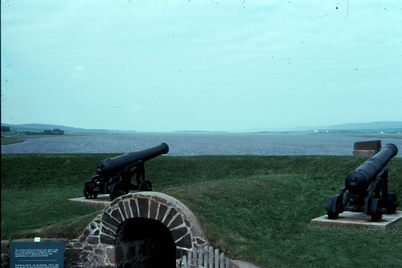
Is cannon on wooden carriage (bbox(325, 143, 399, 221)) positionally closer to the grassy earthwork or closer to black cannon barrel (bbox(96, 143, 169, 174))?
the grassy earthwork

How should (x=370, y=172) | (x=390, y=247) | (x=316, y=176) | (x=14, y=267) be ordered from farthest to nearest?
(x=316, y=176), (x=370, y=172), (x=390, y=247), (x=14, y=267)

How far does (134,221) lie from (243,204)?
3725mm

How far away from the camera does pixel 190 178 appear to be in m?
23.4

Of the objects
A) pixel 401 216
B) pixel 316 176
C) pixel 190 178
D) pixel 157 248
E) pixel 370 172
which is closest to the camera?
pixel 157 248

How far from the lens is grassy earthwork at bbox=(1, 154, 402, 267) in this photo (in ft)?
34.4

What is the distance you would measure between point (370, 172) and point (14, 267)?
8835mm

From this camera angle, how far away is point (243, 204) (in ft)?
45.4

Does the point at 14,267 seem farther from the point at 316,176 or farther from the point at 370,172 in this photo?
the point at 316,176

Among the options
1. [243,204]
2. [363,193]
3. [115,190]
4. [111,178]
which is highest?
[363,193]

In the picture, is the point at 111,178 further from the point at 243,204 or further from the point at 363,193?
the point at 363,193

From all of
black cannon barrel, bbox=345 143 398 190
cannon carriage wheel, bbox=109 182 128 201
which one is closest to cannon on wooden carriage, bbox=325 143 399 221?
black cannon barrel, bbox=345 143 398 190

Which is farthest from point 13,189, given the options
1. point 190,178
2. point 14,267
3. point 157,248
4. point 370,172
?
point 370,172

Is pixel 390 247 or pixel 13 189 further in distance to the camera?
pixel 13 189

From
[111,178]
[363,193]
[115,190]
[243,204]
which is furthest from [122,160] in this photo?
[363,193]
